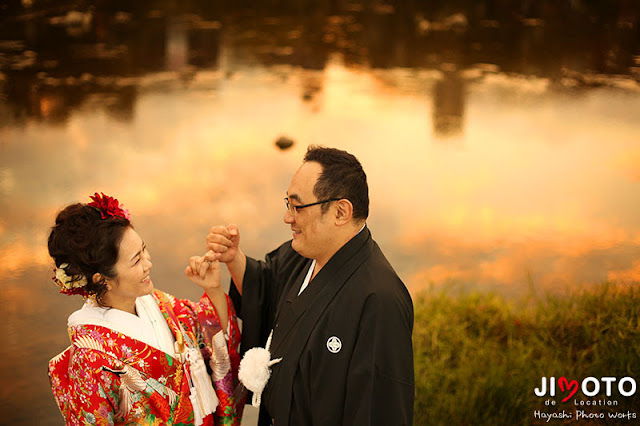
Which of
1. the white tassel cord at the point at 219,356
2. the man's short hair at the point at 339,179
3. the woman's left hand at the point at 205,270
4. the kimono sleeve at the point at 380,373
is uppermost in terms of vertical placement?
the man's short hair at the point at 339,179

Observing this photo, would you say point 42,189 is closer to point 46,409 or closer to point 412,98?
point 46,409

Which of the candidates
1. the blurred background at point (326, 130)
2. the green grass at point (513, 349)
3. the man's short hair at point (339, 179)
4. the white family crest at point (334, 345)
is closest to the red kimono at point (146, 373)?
the white family crest at point (334, 345)

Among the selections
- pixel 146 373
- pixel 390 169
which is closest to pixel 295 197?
pixel 146 373

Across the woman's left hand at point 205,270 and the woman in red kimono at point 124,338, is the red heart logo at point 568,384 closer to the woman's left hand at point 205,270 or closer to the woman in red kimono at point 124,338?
the woman in red kimono at point 124,338

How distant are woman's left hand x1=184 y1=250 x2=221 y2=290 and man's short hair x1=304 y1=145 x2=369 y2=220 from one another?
38 cm

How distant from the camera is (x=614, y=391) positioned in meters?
3.04

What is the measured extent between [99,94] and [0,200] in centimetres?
162

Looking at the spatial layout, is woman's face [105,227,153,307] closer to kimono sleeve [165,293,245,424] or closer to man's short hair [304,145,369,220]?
kimono sleeve [165,293,245,424]

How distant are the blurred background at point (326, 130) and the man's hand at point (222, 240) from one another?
1467mm

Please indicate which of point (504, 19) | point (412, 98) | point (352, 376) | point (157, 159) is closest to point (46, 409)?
point (352, 376)

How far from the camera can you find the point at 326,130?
5.35m

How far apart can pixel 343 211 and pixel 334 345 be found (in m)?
0.36

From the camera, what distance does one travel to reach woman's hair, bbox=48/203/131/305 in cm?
173

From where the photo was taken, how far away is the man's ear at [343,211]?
1852 mm
